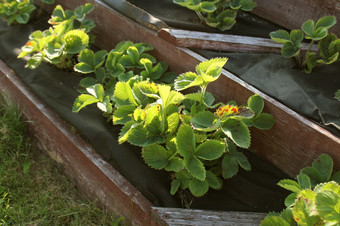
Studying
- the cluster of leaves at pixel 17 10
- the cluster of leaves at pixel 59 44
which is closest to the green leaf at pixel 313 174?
the cluster of leaves at pixel 59 44

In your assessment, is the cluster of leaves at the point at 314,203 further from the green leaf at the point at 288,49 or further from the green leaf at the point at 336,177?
the green leaf at the point at 288,49

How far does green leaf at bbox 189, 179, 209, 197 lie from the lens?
4.93ft

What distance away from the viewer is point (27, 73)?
2.31 meters

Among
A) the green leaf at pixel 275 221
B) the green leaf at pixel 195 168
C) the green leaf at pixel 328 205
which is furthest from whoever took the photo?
the green leaf at pixel 195 168

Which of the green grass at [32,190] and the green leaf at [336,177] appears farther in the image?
the green grass at [32,190]

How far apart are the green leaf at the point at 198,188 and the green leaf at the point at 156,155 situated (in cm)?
13

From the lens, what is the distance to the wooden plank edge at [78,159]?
1675 millimetres

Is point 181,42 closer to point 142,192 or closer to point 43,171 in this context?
point 142,192

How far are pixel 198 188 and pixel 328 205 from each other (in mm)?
555

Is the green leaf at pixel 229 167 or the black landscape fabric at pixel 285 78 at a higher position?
the black landscape fabric at pixel 285 78

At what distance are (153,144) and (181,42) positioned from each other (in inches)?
25.3

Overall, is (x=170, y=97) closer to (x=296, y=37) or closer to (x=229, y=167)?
(x=229, y=167)

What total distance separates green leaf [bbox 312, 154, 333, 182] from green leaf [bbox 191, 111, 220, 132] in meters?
0.40

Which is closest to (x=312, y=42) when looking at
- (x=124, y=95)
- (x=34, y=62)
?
(x=124, y=95)
